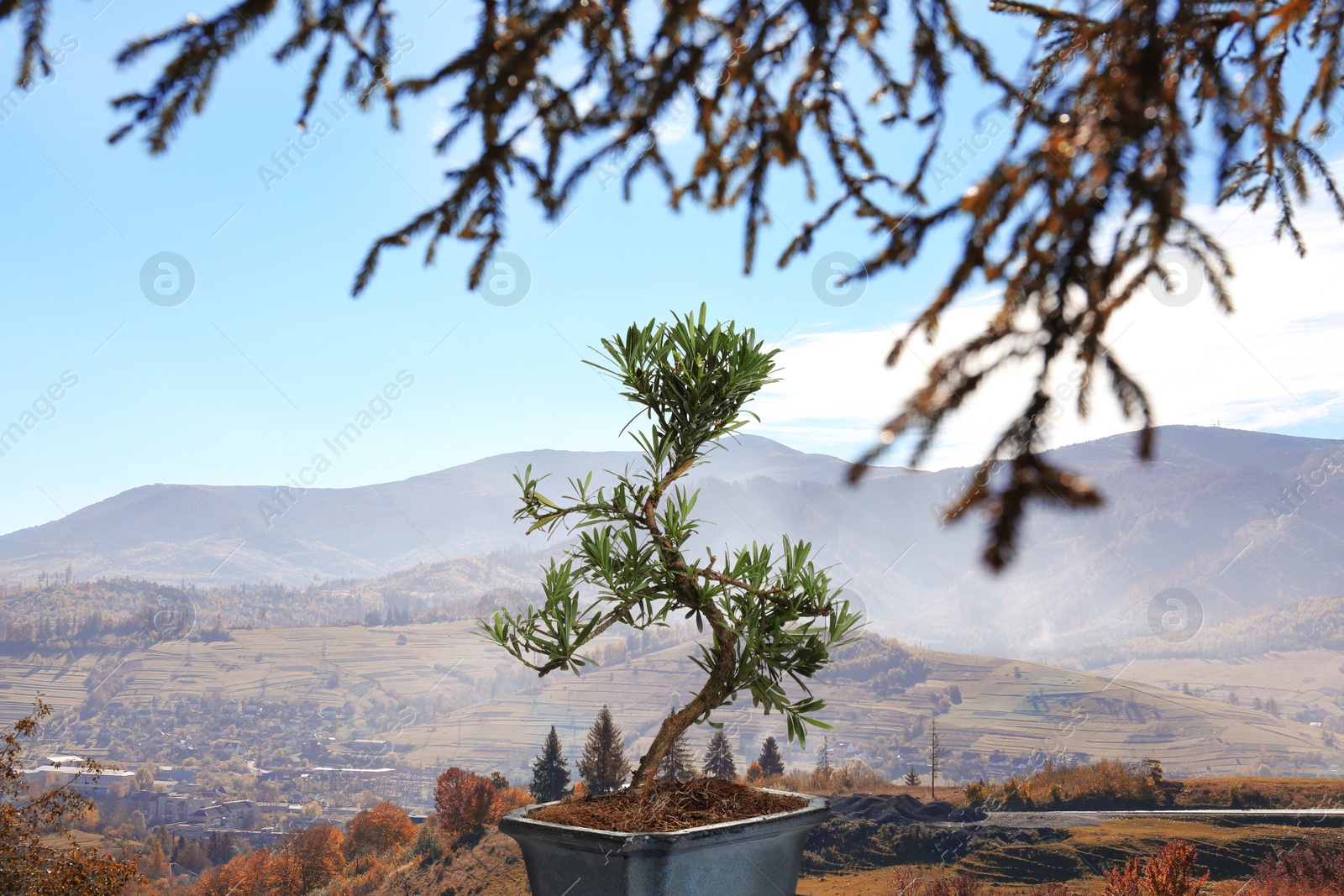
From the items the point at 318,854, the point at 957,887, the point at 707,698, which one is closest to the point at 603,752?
the point at 957,887

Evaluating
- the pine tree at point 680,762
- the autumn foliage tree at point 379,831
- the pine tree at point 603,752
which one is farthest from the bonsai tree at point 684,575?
the autumn foliage tree at point 379,831

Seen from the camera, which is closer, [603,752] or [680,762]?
[680,762]

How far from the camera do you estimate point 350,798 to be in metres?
9.05

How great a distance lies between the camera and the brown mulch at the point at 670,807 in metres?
1.75

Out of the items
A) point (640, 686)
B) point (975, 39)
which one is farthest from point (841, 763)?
point (975, 39)

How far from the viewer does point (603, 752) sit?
14.0ft

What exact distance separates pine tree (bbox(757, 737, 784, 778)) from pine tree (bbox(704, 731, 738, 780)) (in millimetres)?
197

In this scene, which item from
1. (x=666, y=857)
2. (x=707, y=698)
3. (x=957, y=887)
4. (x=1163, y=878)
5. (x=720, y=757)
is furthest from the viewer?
(x=720, y=757)

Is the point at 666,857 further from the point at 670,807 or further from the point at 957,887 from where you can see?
the point at 957,887

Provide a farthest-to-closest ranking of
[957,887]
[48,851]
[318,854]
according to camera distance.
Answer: [318,854] < [48,851] < [957,887]

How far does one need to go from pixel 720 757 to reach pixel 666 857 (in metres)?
3.17

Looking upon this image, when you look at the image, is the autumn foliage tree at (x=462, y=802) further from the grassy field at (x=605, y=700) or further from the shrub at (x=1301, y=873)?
the shrub at (x=1301, y=873)

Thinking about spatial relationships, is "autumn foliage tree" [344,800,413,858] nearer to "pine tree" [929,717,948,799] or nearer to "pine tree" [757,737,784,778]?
"pine tree" [757,737,784,778]

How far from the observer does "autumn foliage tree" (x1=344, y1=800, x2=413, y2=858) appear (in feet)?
19.0
